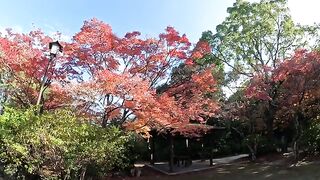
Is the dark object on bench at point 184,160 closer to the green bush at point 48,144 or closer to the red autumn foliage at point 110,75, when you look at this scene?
the red autumn foliage at point 110,75

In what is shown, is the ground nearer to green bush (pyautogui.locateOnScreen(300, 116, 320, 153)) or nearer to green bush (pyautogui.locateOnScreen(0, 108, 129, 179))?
green bush (pyautogui.locateOnScreen(300, 116, 320, 153))

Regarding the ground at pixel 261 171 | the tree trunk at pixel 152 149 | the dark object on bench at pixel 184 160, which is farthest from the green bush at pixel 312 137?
the tree trunk at pixel 152 149

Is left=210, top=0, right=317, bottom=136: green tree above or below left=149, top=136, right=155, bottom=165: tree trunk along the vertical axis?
above

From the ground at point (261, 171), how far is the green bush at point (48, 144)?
714 cm

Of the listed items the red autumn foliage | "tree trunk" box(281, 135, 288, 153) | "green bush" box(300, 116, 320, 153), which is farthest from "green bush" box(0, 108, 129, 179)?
"tree trunk" box(281, 135, 288, 153)

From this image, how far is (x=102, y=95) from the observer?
1334 centimetres

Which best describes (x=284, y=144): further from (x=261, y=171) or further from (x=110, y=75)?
(x=110, y=75)

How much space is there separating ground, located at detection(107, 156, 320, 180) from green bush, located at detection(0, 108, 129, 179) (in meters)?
7.14

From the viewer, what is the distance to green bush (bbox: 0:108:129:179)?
31.9 ft

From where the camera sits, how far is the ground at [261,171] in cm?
1453

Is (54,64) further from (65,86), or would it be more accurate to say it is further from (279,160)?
(279,160)

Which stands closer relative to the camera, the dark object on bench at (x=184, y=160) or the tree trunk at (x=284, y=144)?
the dark object on bench at (x=184, y=160)

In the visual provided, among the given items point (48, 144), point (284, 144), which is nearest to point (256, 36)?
point (284, 144)

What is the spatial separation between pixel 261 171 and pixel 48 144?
10114mm
